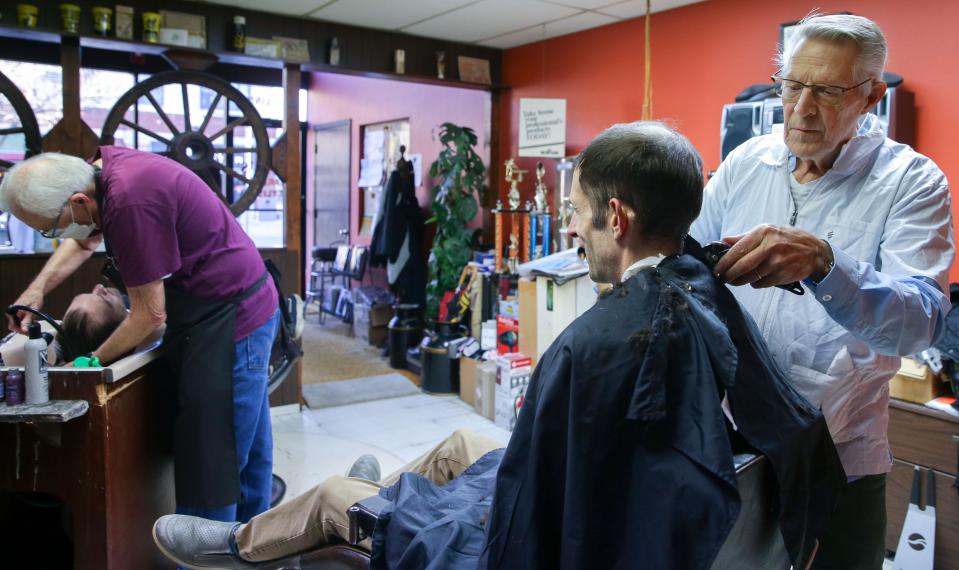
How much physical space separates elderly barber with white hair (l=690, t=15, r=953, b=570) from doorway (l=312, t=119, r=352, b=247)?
6438 millimetres

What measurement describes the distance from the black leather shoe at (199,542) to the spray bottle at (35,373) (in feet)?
1.53

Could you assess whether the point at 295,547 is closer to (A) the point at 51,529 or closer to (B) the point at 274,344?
(B) the point at 274,344

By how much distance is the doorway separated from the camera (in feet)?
24.8

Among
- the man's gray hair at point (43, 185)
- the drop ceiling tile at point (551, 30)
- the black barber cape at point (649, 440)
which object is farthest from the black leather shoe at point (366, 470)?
the drop ceiling tile at point (551, 30)

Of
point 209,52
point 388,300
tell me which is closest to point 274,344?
point 209,52

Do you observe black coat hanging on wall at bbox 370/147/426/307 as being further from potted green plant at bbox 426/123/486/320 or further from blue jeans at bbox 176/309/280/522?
blue jeans at bbox 176/309/280/522

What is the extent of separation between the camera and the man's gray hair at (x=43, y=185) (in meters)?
1.98

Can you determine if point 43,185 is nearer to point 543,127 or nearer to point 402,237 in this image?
point 543,127

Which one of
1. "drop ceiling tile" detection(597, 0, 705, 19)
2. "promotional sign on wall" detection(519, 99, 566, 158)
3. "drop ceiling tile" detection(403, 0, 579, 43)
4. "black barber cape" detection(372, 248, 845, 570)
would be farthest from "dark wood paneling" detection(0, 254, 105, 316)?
"black barber cape" detection(372, 248, 845, 570)

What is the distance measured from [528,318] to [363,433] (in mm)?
1202

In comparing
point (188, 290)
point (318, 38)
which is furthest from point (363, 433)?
point (318, 38)

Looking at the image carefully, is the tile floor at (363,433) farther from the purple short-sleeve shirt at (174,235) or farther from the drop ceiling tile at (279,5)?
the drop ceiling tile at (279,5)

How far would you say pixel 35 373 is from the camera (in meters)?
1.87

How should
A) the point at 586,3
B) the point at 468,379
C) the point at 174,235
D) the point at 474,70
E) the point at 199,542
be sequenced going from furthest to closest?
the point at 474,70
the point at 468,379
the point at 586,3
the point at 174,235
the point at 199,542
